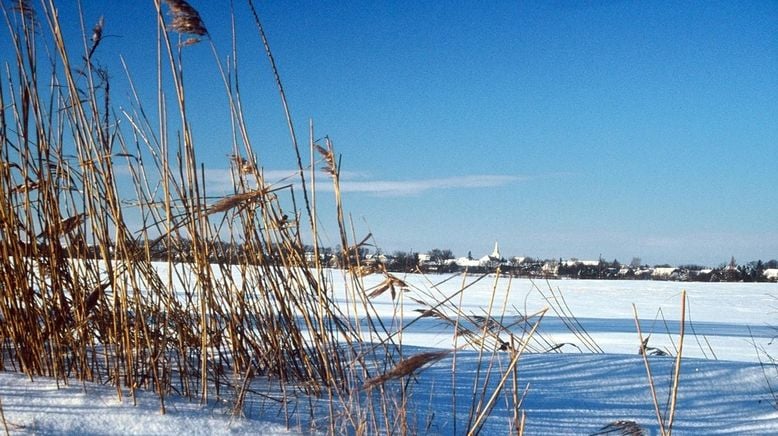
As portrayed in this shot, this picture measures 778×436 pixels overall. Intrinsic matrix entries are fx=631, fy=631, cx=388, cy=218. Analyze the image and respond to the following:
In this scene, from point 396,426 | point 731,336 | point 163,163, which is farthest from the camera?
point 731,336

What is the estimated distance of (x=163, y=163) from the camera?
1.15 meters

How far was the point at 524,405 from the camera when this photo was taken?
1278 mm

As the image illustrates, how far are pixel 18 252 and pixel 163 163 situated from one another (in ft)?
1.07

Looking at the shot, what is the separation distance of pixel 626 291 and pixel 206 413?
344 inches

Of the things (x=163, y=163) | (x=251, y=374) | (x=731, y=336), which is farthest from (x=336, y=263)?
(x=731, y=336)

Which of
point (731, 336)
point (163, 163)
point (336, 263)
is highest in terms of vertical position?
point (163, 163)

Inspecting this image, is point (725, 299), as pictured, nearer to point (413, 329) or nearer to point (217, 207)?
point (413, 329)

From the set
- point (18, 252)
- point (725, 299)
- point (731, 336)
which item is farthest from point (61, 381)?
point (725, 299)

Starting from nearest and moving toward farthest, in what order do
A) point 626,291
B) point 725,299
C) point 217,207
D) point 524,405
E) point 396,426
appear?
point 217,207 < point 396,426 < point 524,405 < point 725,299 < point 626,291

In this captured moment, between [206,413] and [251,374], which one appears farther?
[251,374]

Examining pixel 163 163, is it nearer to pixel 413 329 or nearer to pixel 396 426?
pixel 396 426

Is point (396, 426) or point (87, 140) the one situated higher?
point (87, 140)

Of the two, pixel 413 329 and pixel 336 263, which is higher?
pixel 336 263

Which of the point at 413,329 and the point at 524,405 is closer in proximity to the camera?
the point at 524,405
